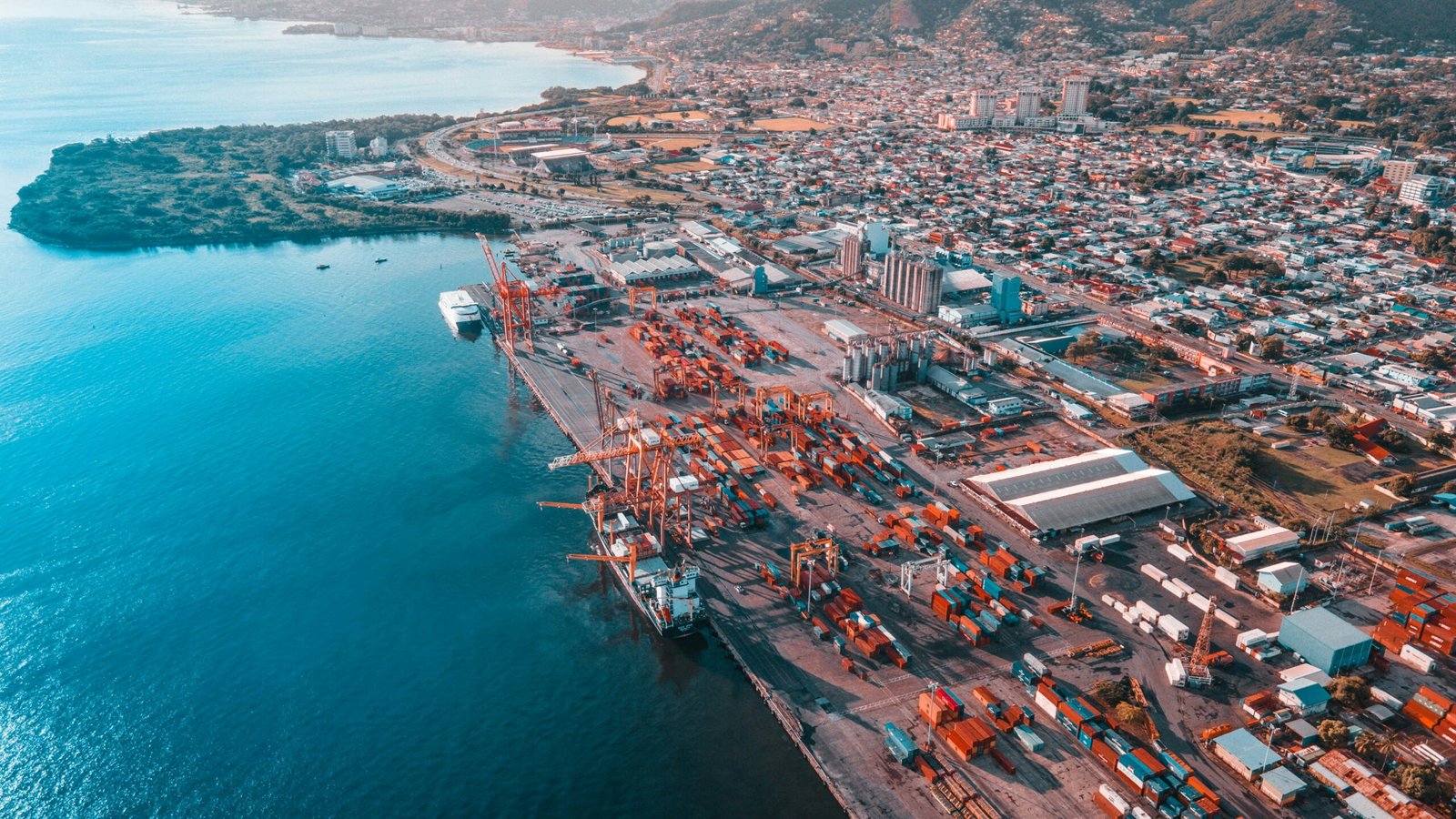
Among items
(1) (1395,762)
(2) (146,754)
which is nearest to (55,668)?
(2) (146,754)

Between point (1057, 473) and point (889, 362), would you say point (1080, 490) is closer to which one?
point (1057, 473)

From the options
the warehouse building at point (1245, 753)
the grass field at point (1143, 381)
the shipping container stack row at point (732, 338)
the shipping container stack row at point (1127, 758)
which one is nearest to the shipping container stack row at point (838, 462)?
the shipping container stack row at point (732, 338)

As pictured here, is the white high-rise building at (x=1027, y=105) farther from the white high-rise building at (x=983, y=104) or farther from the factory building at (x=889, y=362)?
the factory building at (x=889, y=362)

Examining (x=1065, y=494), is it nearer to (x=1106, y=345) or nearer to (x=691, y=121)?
(x=1106, y=345)

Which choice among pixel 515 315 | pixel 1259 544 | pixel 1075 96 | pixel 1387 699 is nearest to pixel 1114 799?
pixel 1387 699

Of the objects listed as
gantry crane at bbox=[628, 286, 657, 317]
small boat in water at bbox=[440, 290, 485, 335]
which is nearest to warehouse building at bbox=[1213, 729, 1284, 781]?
gantry crane at bbox=[628, 286, 657, 317]

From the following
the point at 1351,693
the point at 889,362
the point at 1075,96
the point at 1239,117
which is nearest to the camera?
the point at 1351,693

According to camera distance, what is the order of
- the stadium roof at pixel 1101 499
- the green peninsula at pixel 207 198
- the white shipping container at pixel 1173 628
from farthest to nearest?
the green peninsula at pixel 207 198 < the stadium roof at pixel 1101 499 < the white shipping container at pixel 1173 628
